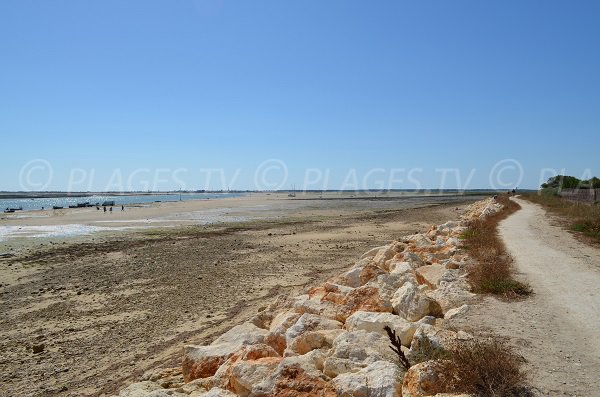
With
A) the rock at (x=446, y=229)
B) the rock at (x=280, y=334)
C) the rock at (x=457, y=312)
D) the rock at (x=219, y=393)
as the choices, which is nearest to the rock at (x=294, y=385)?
the rock at (x=219, y=393)

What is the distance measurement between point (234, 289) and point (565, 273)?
7640 millimetres

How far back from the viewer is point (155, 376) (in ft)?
17.4

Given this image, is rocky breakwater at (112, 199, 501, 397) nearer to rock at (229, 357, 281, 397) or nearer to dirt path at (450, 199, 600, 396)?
rock at (229, 357, 281, 397)

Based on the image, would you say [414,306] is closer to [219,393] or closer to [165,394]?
[219,393]

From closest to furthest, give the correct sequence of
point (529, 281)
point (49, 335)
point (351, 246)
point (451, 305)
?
point (451, 305)
point (529, 281)
point (49, 335)
point (351, 246)

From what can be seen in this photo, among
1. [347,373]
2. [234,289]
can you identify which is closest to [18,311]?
[234,289]

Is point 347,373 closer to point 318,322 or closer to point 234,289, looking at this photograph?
point 318,322

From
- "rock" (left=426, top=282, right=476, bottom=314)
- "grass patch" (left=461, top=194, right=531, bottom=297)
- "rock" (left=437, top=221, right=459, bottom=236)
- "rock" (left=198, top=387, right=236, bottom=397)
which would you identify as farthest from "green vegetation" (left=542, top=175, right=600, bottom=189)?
"rock" (left=198, top=387, right=236, bottom=397)

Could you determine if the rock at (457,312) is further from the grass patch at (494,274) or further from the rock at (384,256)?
the rock at (384,256)

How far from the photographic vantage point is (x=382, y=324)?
488 cm

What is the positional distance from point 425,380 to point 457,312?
2.35 m

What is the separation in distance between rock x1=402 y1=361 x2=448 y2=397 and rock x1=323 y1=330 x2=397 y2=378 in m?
0.54

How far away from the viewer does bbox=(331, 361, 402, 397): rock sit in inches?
134

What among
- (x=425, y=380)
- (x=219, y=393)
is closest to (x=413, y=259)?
(x=425, y=380)
